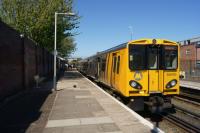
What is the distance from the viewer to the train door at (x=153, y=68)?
1401cm

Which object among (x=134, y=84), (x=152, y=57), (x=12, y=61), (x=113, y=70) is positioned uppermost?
(x=152, y=57)

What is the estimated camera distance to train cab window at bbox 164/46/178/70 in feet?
47.0

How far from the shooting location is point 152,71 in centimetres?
1409

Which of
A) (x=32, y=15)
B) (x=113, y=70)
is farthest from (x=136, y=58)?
(x=32, y=15)

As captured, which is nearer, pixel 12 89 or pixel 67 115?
pixel 67 115

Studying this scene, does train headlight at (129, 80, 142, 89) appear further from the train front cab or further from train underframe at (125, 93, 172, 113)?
train underframe at (125, 93, 172, 113)

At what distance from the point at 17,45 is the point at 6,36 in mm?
3409

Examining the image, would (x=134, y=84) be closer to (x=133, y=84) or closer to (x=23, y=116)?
(x=133, y=84)

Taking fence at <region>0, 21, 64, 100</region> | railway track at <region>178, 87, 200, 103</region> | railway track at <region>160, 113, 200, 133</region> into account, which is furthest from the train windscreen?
fence at <region>0, 21, 64, 100</region>

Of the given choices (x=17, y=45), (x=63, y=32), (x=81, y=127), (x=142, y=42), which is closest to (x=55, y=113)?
(x=81, y=127)

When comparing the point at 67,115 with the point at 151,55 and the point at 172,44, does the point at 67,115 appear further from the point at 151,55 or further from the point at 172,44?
the point at 172,44

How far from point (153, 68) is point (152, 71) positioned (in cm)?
15

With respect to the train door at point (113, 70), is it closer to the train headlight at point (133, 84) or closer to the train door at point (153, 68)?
the train door at point (153, 68)

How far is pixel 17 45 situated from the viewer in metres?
20.6
